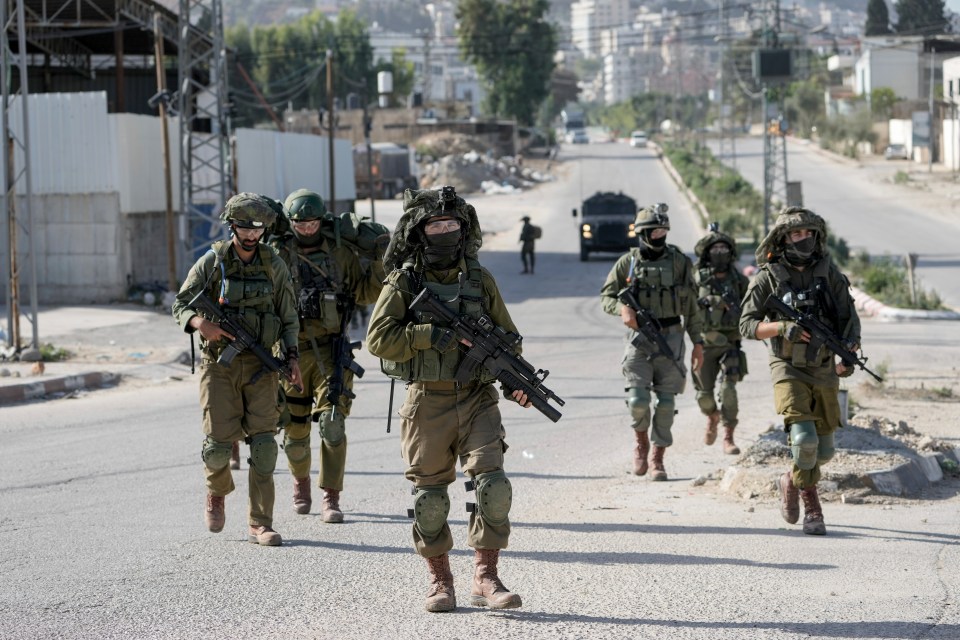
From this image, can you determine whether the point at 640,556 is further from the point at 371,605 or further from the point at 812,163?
the point at 812,163

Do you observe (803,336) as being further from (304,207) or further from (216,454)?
(216,454)

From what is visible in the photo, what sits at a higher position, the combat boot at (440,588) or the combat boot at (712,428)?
the combat boot at (440,588)

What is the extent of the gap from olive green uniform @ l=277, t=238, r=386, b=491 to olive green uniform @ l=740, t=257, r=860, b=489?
7.35ft

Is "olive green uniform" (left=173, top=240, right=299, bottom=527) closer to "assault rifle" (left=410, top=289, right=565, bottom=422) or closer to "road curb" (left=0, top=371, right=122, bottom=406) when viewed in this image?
"assault rifle" (left=410, top=289, right=565, bottom=422)

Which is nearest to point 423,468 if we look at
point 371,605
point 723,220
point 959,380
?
point 371,605

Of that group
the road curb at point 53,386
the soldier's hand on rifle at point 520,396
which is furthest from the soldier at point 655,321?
the road curb at point 53,386

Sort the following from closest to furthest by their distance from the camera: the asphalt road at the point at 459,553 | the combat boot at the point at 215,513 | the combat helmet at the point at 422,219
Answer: the asphalt road at the point at 459,553
the combat helmet at the point at 422,219
the combat boot at the point at 215,513

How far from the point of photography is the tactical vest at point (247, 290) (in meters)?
7.27

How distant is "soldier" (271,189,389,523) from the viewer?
8023 mm

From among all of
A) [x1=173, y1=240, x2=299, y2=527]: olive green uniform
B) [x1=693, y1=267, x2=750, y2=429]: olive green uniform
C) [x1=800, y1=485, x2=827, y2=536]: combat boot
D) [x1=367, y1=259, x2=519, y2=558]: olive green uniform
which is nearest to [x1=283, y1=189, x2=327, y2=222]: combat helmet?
[x1=173, y1=240, x2=299, y2=527]: olive green uniform

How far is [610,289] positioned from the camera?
958 centimetres

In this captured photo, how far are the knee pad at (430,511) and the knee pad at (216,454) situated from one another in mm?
1685

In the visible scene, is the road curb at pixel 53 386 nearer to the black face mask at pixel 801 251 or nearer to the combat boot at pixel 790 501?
the combat boot at pixel 790 501

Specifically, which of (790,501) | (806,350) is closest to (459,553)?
(790,501)
